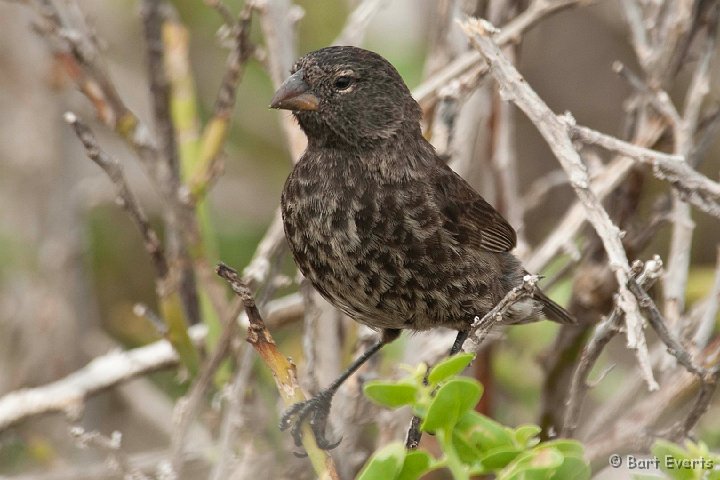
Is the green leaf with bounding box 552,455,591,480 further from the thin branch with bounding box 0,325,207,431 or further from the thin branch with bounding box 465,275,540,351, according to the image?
the thin branch with bounding box 0,325,207,431

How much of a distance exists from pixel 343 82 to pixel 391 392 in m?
1.66

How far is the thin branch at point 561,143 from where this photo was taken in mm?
2637

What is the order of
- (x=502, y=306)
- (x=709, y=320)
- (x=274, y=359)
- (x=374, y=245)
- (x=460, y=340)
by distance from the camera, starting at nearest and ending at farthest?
(x=274, y=359) → (x=502, y=306) → (x=374, y=245) → (x=709, y=320) → (x=460, y=340)

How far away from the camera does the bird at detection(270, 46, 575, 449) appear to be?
10.5 ft

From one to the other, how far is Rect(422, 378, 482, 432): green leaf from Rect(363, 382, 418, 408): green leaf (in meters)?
0.07

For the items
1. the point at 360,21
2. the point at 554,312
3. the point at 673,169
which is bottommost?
the point at 554,312

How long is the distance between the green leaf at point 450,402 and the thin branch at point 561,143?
745mm

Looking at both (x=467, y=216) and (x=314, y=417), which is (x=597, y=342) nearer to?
(x=467, y=216)

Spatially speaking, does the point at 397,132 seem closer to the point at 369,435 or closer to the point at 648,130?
the point at 648,130

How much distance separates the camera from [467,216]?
11.4 feet

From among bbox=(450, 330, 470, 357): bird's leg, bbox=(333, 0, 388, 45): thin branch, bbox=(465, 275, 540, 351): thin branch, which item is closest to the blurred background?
bbox=(450, 330, 470, 357): bird's leg

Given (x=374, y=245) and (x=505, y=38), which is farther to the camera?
(x=505, y=38)

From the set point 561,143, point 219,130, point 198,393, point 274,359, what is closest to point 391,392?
point 274,359

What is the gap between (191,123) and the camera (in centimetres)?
384
